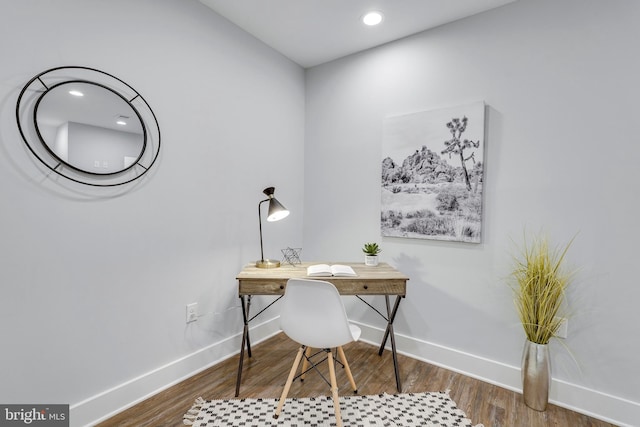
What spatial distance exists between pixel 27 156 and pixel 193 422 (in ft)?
5.23

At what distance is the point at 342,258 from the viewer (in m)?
2.80

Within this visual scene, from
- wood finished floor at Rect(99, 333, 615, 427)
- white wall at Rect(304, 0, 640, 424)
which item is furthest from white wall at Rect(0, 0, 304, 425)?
white wall at Rect(304, 0, 640, 424)

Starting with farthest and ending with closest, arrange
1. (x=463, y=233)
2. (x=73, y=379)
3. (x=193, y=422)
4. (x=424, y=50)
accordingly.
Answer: (x=424, y=50) → (x=463, y=233) → (x=193, y=422) → (x=73, y=379)

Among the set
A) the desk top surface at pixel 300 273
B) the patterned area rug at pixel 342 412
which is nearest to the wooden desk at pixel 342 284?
the desk top surface at pixel 300 273

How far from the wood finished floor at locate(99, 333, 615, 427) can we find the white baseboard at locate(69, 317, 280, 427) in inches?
1.6

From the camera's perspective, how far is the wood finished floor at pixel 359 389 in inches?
66.6

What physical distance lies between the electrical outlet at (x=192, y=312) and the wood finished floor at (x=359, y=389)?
41 cm

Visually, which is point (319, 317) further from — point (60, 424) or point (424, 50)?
point (424, 50)

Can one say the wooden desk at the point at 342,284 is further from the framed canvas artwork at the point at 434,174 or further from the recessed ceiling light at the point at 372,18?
the recessed ceiling light at the point at 372,18

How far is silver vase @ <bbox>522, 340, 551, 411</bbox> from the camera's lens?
174 cm

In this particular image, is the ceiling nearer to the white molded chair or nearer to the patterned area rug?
Result: the white molded chair

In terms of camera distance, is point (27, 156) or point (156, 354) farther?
point (156, 354)

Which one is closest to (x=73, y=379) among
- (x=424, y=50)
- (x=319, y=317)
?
(x=319, y=317)

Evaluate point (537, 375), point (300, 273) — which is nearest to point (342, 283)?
point (300, 273)
